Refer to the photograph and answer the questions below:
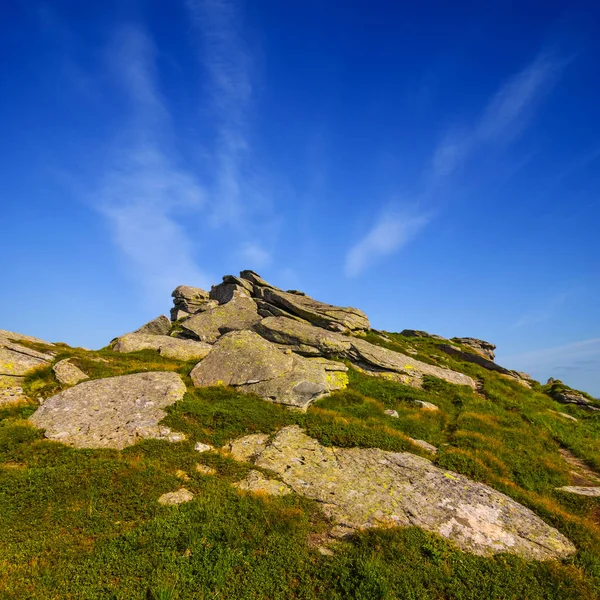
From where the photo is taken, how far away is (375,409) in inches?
856

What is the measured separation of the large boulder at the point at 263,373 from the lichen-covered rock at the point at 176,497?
8734mm

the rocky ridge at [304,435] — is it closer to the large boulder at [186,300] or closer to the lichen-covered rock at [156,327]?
the lichen-covered rock at [156,327]

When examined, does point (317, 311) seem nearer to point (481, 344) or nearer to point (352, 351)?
point (352, 351)

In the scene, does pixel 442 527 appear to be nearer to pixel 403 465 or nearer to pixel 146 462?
pixel 403 465

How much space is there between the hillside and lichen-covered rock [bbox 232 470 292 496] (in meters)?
0.06

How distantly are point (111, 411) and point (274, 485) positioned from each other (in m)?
9.21

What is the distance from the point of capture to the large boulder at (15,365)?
63.5 feet

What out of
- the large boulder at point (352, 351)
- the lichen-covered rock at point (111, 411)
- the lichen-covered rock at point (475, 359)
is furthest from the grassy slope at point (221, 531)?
the lichen-covered rock at point (475, 359)

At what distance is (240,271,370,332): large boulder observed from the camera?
127ft

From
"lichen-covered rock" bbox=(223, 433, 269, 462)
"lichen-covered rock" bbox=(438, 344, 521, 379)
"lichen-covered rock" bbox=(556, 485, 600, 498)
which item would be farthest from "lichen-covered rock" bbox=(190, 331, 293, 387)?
"lichen-covered rock" bbox=(438, 344, 521, 379)

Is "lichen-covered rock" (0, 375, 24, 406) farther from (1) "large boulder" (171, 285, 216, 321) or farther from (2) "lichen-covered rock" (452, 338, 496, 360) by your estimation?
(2) "lichen-covered rock" (452, 338, 496, 360)

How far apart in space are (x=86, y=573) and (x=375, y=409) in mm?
16241

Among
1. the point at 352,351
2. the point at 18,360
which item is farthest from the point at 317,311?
the point at 18,360

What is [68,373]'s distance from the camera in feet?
71.2
